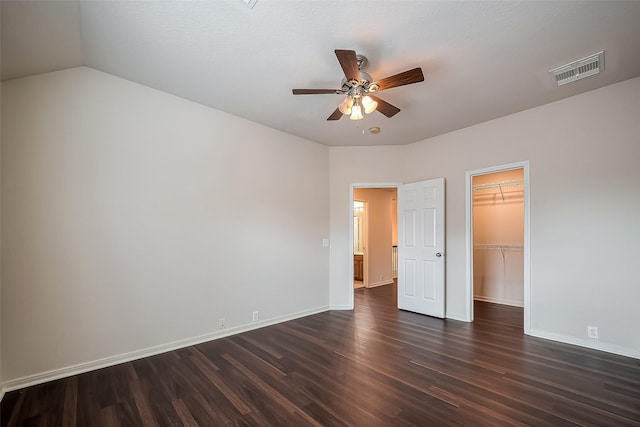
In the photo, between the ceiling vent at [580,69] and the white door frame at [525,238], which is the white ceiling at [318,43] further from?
the white door frame at [525,238]

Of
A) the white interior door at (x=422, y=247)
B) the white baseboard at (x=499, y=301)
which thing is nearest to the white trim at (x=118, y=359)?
the white interior door at (x=422, y=247)

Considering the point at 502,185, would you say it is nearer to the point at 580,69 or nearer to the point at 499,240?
the point at 499,240

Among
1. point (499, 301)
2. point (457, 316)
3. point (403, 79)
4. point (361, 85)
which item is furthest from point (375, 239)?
point (403, 79)

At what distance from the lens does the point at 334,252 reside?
507 cm

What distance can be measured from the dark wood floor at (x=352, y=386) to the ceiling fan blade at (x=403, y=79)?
2507 mm

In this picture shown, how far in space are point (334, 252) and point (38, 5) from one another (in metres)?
4.29

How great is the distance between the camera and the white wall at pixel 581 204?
303 centimetres

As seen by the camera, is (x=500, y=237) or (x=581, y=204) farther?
(x=500, y=237)

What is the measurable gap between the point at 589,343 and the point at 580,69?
9.34 feet

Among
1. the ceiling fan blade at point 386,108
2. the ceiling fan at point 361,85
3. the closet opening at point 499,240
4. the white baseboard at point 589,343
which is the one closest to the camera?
the ceiling fan at point 361,85

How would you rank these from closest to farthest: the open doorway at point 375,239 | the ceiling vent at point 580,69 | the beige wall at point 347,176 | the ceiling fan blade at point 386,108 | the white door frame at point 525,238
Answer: the ceiling vent at point 580,69
the ceiling fan blade at point 386,108
the white door frame at point 525,238
the beige wall at point 347,176
the open doorway at point 375,239

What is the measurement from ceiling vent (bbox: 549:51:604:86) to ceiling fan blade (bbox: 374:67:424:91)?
154cm

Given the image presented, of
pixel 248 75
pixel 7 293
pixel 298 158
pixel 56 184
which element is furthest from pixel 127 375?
pixel 298 158

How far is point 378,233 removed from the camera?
7012 mm
